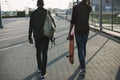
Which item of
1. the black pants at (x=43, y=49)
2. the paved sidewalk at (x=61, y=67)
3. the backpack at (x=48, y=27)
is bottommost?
the paved sidewalk at (x=61, y=67)

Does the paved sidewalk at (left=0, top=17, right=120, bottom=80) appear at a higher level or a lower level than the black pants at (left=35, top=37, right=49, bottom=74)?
lower

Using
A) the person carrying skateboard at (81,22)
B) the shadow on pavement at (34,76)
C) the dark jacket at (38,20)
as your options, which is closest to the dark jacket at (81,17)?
the person carrying skateboard at (81,22)

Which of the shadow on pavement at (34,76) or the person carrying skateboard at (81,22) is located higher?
the person carrying skateboard at (81,22)

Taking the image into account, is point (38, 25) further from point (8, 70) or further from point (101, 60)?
point (101, 60)

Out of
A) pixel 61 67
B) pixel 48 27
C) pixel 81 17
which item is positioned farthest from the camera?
pixel 61 67

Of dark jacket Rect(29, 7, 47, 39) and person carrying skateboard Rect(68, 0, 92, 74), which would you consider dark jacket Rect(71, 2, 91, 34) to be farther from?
dark jacket Rect(29, 7, 47, 39)

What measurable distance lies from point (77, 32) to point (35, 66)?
216 cm

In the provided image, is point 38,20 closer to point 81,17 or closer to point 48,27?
point 48,27

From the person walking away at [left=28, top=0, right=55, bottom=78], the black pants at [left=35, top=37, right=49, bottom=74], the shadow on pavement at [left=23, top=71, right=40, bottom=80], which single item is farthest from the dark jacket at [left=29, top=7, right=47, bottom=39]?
the shadow on pavement at [left=23, top=71, right=40, bottom=80]

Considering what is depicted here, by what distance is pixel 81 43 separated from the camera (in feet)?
31.0

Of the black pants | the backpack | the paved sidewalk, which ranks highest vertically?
the backpack

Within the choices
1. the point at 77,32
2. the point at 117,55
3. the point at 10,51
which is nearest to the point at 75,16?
the point at 77,32

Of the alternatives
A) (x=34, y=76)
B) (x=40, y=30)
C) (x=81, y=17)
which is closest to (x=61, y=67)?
(x=34, y=76)

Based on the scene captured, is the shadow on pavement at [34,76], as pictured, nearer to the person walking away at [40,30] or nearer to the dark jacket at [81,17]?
the person walking away at [40,30]
